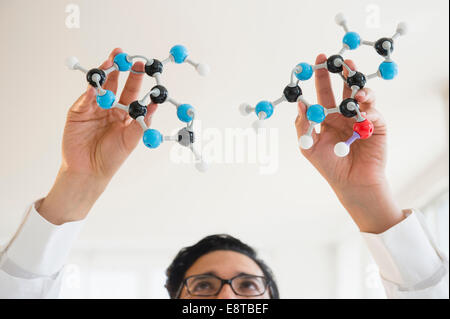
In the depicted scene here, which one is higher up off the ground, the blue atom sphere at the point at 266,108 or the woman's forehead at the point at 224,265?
the blue atom sphere at the point at 266,108

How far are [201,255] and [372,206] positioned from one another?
42cm

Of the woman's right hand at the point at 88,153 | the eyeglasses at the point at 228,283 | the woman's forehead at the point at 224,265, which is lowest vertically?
the eyeglasses at the point at 228,283

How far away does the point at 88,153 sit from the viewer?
0.79 meters

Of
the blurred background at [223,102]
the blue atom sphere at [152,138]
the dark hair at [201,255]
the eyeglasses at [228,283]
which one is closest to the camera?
the blue atom sphere at [152,138]

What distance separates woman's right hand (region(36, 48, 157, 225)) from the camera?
772mm

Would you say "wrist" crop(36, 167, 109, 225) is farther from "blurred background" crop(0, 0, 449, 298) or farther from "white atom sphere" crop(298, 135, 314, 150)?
"white atom sphere" crop(298, 135, 314, 150)

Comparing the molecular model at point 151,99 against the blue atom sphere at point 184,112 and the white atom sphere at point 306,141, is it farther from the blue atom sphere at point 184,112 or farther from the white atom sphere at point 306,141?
the white atom sphere at point 306,141

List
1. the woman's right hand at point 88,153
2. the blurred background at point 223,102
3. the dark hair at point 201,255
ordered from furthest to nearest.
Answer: the blurred background at point 223,102
the dark hair at point 201,255
the woman's right hand at point 88,153

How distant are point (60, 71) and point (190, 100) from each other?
29.5 inches

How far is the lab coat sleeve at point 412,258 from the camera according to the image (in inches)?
33.5

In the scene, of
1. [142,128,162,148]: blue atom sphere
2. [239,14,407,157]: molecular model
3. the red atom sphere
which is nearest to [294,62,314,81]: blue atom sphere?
[239,14,407,157]: molecular model

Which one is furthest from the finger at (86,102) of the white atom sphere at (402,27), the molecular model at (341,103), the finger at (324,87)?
the white atom sphere at (402,27)
